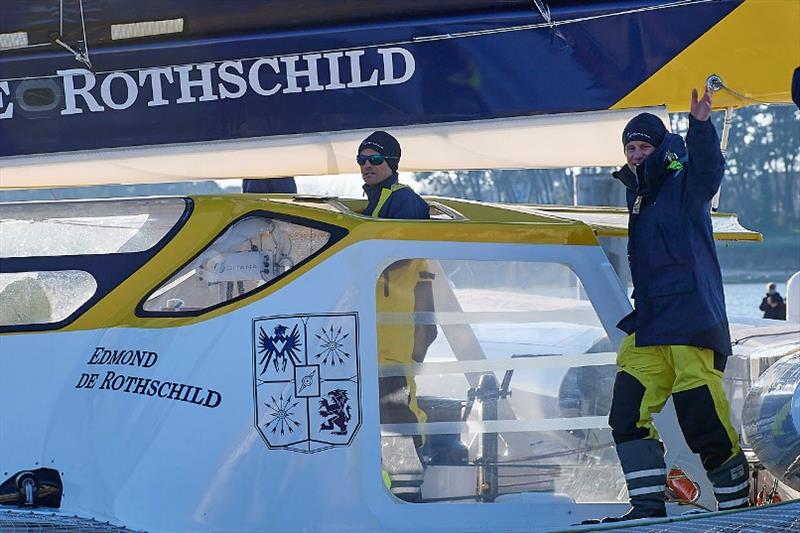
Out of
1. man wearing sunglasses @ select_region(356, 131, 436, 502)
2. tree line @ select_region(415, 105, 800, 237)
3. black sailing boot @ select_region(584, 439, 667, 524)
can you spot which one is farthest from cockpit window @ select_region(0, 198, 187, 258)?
tree line @ select_region(415, 105, 800, 237)

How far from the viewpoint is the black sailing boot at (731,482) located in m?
3.99

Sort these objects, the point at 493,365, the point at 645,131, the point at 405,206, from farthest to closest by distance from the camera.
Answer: the point at 405,206 → the point at 493,365 → the point at 645,131

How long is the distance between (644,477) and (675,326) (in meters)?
0.49

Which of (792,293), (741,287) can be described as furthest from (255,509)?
(741,287)

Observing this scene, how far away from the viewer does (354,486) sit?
4.01m

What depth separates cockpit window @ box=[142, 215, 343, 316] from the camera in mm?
4219

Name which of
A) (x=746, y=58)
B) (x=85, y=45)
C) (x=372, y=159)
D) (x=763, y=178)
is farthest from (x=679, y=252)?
(x=763, y=178)

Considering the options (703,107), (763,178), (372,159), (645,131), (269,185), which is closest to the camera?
(703,107)

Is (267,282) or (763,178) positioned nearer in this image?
(267,282)

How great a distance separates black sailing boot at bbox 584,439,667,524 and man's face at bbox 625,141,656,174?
0.92 m

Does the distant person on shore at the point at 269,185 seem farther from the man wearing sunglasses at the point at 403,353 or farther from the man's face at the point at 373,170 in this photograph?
the man wearing sunglasses at the point at 403,353

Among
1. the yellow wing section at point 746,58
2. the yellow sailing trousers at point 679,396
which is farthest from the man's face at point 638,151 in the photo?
the yellow sailing trousers at point 679,396

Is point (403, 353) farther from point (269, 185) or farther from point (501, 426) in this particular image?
point (269, 185)

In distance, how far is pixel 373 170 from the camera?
4734 mm
